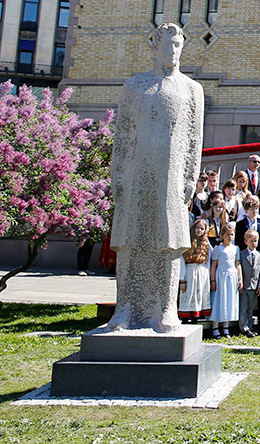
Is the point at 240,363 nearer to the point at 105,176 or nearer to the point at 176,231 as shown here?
the point at 176,231

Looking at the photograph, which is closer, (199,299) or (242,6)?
(199,299)

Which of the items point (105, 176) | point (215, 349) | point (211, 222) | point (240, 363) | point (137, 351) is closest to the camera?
point (137, 351)

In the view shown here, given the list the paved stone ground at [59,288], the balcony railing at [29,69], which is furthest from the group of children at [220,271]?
the balcony railing at [29,69]

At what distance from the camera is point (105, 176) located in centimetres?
1589

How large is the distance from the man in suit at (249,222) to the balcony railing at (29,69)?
150 feet

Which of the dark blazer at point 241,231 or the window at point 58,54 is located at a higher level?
the window at point 58,54

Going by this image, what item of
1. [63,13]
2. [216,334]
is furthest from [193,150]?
[63,13]

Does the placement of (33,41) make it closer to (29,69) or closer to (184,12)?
(29,69)

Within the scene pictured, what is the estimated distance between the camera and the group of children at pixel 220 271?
35.7 feet

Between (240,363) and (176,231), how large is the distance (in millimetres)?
2069

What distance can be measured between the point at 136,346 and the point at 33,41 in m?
52.1

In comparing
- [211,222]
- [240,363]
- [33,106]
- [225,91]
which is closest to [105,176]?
[33,106]

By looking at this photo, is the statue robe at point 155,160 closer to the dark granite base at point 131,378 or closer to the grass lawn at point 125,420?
the dark granite base at point 131,378

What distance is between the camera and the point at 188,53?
92.4 ft
